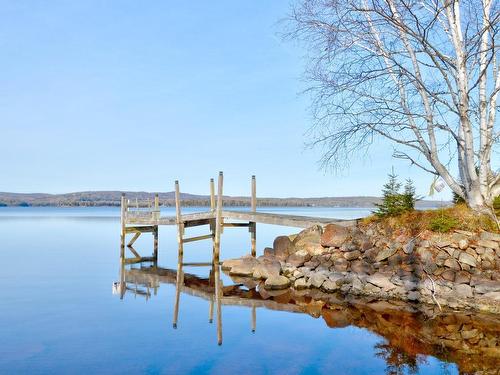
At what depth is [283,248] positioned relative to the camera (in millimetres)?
14789

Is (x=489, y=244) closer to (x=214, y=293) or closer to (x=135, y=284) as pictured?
(x=214, y=293)

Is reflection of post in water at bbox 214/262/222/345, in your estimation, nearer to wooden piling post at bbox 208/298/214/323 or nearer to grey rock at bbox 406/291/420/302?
wooden piling post at bbox 208/298/214/323

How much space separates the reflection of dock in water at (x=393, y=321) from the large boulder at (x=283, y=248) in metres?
1.25

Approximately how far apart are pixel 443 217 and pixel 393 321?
12.8ft

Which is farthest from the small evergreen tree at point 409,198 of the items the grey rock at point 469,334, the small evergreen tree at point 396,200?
the grey rock at point 469,334

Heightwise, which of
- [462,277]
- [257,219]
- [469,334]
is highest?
[257,219]

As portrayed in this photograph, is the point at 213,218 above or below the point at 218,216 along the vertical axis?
below

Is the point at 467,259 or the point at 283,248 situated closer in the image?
the point at 467,259

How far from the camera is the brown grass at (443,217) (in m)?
11.6

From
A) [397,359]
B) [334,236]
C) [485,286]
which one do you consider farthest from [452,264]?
[397,359]

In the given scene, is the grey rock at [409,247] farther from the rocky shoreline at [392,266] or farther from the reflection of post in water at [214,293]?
the reflection of post in water at [214,293]

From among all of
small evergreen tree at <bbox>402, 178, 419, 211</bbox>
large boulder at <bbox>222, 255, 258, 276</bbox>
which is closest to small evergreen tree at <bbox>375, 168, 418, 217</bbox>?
small evergreen tree at <bbox>402, 178, 419, 211</bbox>

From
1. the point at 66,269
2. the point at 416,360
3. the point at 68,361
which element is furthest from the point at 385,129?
the point at 66,269

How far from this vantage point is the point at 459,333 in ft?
28.0
